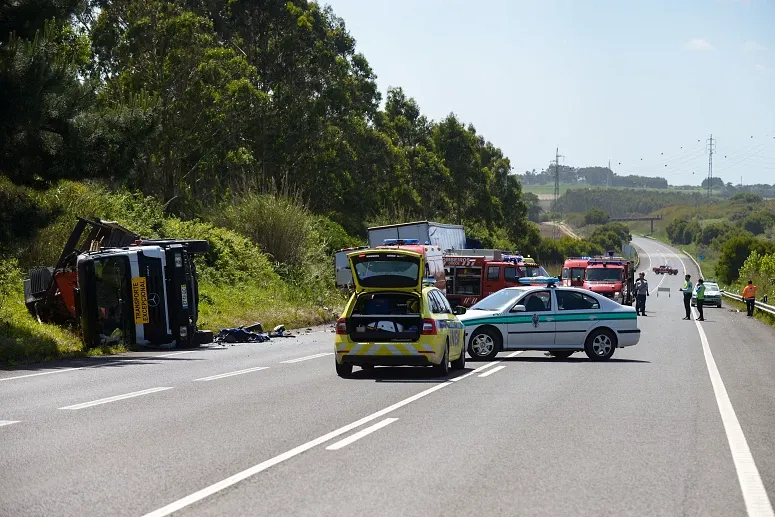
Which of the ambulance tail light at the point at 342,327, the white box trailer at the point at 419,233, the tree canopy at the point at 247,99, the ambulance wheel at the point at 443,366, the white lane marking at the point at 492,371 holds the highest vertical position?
the tree canopy at the point at 247,99

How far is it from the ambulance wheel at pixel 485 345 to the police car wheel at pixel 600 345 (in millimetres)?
1831

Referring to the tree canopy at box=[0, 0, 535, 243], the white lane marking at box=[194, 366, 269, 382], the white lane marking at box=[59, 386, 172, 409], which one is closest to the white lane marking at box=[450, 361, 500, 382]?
the white lane marking at box=[194, 366, 269, 382]

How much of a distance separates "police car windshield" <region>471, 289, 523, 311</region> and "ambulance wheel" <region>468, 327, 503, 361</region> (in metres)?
0.54

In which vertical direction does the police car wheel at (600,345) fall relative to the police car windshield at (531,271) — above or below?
below

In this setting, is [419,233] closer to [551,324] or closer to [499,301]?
[499,301]

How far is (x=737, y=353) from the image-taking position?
25.5m

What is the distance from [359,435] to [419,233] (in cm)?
3444

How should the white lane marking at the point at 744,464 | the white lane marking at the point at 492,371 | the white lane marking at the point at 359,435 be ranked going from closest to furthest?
the white lane marking at the point at 744,464 < the white lane marking at the point at 359,435 < the white lane marking at the point at 492,371

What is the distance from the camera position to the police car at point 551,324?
73.5 feet

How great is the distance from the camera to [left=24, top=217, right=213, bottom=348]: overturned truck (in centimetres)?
2380

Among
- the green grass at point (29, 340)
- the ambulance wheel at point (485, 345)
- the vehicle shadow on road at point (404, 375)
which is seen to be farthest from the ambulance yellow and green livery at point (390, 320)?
the green grass at point (29, 340)

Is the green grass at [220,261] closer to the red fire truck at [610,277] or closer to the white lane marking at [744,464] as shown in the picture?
the red fire truck at [610,277]

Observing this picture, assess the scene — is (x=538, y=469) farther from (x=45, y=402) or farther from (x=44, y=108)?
(x=44, y=108)

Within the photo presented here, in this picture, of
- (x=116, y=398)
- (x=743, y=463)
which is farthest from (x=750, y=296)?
(x=743, y=463)
